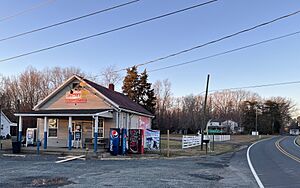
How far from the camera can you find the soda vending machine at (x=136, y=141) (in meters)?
25.4

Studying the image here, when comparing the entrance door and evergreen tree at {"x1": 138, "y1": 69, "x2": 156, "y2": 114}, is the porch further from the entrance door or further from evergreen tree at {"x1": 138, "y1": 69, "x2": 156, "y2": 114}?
evergreen tree at {"x1": 138, "y1": 69, "x2": 156, "y2": 114}

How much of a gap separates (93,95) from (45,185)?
17.7 m

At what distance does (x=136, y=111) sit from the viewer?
31.7 metres

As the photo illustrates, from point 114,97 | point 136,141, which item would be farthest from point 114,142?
point 114,97

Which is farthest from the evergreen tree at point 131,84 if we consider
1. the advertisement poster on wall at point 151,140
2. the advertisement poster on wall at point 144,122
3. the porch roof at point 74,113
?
the porch roof at point 74,113

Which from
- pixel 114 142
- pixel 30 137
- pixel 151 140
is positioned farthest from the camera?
pixel 151 140

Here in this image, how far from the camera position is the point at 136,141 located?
25.5 metres

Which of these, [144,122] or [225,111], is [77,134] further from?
[225,111]

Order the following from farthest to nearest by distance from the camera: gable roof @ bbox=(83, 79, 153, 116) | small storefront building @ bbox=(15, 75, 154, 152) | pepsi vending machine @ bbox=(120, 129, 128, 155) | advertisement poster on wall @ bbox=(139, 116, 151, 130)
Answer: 1. advertisement poster on wall @ bbox=(139, 116, 151, 130)
2. gable roof @ bbox=(83, 79, 153, 116)
3. small storefront building @ bbox=(15, 75, 154, 152)
4. pepsi vending machine @ bbox=(120, 129, 128, 155)

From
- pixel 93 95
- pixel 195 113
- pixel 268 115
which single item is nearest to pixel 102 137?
pixel 93 95

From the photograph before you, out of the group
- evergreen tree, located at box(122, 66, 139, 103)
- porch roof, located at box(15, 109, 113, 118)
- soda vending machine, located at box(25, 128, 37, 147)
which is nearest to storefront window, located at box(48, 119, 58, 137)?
soda vending machine, located at box(25, 128, 37, 147)

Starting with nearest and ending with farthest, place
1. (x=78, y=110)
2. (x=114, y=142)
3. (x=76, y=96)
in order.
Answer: (x=114, y=142)
(x=78, y=110)
(x=76, y=96)

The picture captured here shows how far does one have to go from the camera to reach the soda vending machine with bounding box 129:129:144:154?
25391 millimetres

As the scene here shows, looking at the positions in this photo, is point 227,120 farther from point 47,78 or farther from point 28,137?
point 28,137
